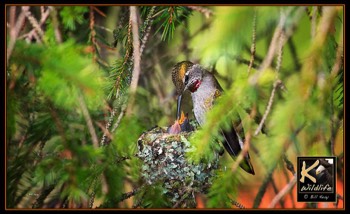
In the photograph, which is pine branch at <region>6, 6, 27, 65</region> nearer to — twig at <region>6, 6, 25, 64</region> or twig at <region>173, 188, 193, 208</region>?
twig at <region>6, 6, 25, 64</region>

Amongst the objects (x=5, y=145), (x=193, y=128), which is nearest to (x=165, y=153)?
(x=193, y=128)

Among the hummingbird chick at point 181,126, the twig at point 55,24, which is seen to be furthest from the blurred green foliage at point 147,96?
the hummingbird chick at point 181,126

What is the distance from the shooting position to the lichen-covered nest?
2.37m

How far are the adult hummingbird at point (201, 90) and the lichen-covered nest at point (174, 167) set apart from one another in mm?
104

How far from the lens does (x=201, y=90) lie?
8.57 ft

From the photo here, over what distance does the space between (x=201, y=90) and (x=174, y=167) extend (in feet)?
1.40

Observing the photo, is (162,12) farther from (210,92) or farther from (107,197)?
(107,197)

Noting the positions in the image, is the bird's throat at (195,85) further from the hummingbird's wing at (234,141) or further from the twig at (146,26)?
the twig at (146,26)

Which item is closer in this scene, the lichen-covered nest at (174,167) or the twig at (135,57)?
the twig at (135,57)

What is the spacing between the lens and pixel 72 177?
1.75 m

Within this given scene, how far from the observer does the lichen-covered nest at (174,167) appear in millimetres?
2369

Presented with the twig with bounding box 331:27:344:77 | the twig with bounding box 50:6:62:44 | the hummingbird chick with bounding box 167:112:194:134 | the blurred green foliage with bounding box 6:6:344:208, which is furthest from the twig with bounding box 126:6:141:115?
the twig with bounding box 331:27:344:77

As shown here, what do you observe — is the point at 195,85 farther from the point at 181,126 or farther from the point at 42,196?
the point at 42,196

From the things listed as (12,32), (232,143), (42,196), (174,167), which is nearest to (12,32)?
(12,32)
